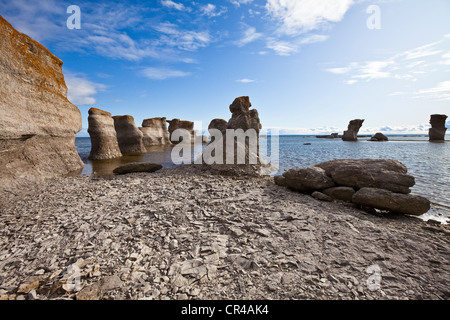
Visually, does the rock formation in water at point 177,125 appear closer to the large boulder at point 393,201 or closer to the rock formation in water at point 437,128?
the large boulder at point 393,201

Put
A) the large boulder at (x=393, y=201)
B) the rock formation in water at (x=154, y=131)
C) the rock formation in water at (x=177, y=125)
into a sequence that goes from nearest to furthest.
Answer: the large boulder at (x=393, y=201) < the rock formation in water at (x=154, y=131) < the rock formation in water at (x=177, y=125)

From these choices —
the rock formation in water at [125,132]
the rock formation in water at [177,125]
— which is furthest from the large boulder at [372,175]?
the rock formation in water at [177,125]

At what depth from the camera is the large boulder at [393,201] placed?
6438 millimetres

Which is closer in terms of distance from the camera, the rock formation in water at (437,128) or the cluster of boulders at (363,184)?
the cluster of boulders at (363,184)

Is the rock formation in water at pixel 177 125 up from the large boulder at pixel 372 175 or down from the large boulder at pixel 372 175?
up

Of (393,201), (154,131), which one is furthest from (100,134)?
(393,201)

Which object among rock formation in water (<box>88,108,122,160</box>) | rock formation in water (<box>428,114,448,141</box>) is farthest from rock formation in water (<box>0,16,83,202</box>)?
rock formation in water (<box>428,114,448,141</box>)

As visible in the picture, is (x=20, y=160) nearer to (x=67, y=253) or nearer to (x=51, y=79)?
(x=51, y=79)

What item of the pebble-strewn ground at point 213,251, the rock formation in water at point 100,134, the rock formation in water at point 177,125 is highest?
the rock formation in water at point 177,125

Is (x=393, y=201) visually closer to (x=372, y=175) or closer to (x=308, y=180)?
(x=372, y=175)

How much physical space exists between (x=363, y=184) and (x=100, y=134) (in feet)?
81.1

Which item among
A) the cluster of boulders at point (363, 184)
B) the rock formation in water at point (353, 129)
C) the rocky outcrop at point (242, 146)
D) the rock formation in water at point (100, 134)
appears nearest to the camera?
the cluster of boulders at point (363, 184)

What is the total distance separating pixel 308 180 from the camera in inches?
332

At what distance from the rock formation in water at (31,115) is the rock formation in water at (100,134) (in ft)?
26.9
